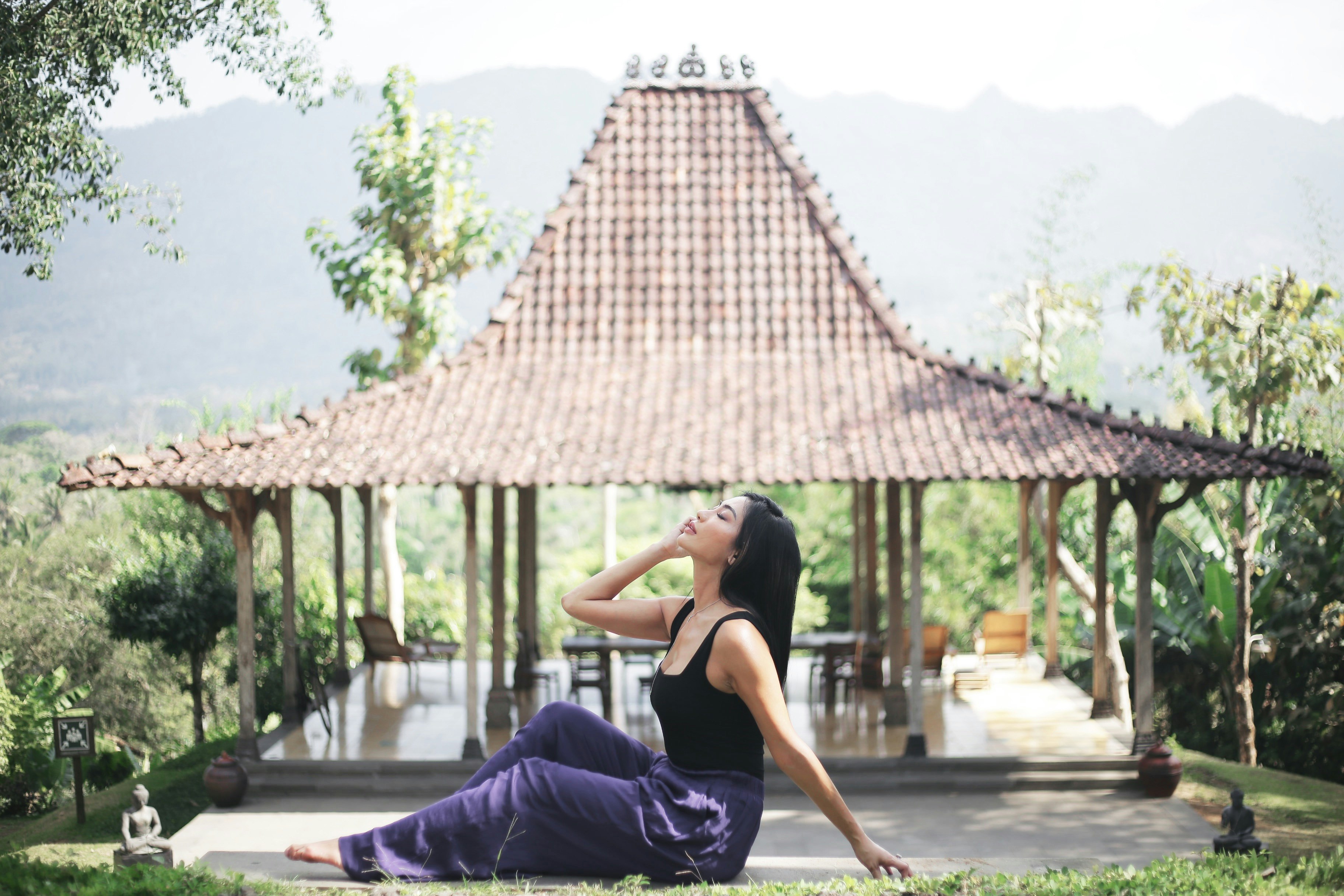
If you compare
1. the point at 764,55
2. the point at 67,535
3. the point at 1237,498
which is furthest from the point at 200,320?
the point at 1237,498

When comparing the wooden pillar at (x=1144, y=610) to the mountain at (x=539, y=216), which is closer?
the wooden pillar at (x=1144, y=610)

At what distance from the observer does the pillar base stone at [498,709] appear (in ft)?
36.6

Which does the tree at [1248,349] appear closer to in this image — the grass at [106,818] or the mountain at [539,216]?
the grass at [106,818]

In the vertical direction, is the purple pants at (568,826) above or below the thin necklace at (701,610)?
below

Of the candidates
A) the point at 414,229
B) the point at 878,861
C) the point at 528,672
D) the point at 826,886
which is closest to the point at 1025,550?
the point at 528,672

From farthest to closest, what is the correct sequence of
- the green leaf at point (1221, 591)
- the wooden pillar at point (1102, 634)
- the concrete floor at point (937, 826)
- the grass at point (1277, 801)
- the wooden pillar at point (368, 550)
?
the green leaf at point (1221, 591)
the wooden pillar at point (368, 550)
the wooden pillar at point (1102, 634)
the grass at point (1277, 801)
the concrete floor at point (937, 826)

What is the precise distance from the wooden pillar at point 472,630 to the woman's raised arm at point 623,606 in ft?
21.3

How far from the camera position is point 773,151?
12773mm

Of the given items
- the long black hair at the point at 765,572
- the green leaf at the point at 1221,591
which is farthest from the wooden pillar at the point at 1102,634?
the long black hair at the point at 765,572

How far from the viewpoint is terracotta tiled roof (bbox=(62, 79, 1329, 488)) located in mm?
9695

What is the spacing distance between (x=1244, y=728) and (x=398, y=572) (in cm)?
1512

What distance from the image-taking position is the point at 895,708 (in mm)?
11352

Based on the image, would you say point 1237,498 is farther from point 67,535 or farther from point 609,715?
point 67,535

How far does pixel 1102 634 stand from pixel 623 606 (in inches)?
347
